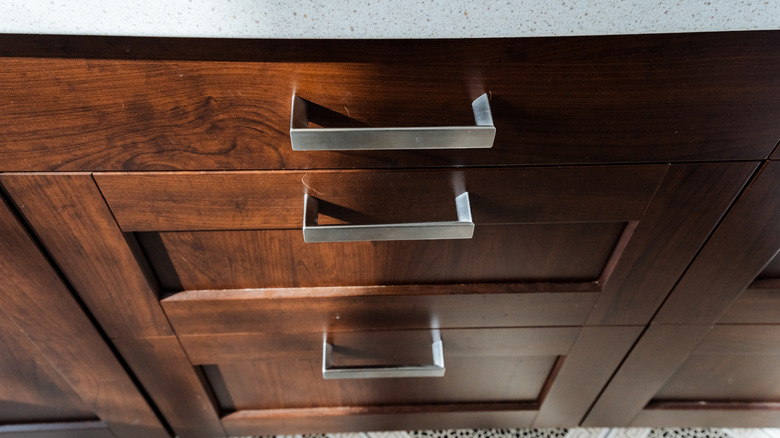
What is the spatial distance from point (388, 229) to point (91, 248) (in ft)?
0.90

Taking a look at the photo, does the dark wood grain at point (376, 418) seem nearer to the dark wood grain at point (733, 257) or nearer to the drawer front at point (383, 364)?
the drawer front at point (383, 364)

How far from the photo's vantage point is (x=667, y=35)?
1.06 feet

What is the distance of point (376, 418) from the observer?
83cm

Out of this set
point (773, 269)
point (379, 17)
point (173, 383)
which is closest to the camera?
point (379, 17)

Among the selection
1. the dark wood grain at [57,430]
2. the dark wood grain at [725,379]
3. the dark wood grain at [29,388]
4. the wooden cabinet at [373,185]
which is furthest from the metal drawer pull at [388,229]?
the dark wood grain at [57,430]

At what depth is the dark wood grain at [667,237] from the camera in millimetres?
420

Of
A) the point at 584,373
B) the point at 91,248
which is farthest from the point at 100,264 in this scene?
the point at 584,373

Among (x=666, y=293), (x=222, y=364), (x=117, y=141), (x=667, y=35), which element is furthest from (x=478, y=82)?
(x=222, y=364)

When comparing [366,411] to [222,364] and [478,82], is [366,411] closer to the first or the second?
[222,364]

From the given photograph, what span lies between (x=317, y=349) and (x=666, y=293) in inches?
16.6

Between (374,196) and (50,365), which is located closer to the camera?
(374,196)

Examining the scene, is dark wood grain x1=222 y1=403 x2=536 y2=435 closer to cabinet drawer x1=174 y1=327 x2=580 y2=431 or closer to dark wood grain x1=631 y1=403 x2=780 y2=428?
cabinet drawer x1=174 y1=327 x2=580 y2=431

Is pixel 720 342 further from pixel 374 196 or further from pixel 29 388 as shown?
pixel 29 388

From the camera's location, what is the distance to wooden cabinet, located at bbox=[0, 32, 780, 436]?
334 mm
